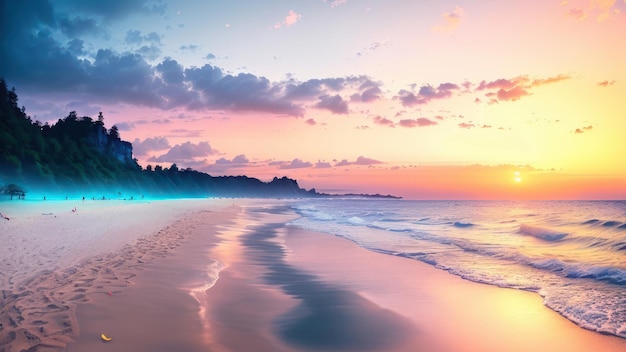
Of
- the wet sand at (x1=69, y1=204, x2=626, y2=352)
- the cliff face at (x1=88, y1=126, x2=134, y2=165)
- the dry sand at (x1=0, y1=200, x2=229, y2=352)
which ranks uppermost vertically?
the cliff face at (x1=88, y1=126, x2=134, y2=165)

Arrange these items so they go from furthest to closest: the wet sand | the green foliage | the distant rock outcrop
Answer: the distant rock outcrop → the green foliage → the wet sand

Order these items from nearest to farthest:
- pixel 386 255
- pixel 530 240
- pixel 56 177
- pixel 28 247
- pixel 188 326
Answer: pixel 188 326 → pixel 28 247 → pixel 386 255 → pixel 530 240 → pixel 56 177

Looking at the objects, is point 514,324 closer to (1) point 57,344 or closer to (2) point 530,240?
(1) point 57,344

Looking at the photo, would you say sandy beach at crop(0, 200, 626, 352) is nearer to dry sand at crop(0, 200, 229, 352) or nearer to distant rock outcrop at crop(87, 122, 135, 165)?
dry sand at crop(0, 200, 229, 352)

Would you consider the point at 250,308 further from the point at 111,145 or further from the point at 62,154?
the point at 111,145

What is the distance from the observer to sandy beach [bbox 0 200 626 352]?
22.4 feet

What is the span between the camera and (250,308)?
9.15 m

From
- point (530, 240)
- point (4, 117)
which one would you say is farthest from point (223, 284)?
point (4, 117)

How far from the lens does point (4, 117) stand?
90.6 meters

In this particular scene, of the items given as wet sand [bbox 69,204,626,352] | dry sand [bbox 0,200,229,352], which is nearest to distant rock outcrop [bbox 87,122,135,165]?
dry sand [bbox 0,200,229,352]

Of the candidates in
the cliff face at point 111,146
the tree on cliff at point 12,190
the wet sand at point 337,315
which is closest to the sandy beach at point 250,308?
the wet sand at point 337,315

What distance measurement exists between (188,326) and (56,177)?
A: 112 m

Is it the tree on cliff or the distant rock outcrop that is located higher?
the distant rock outcrop

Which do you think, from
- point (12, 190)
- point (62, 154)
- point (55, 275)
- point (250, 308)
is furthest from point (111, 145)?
point (250, 308)
